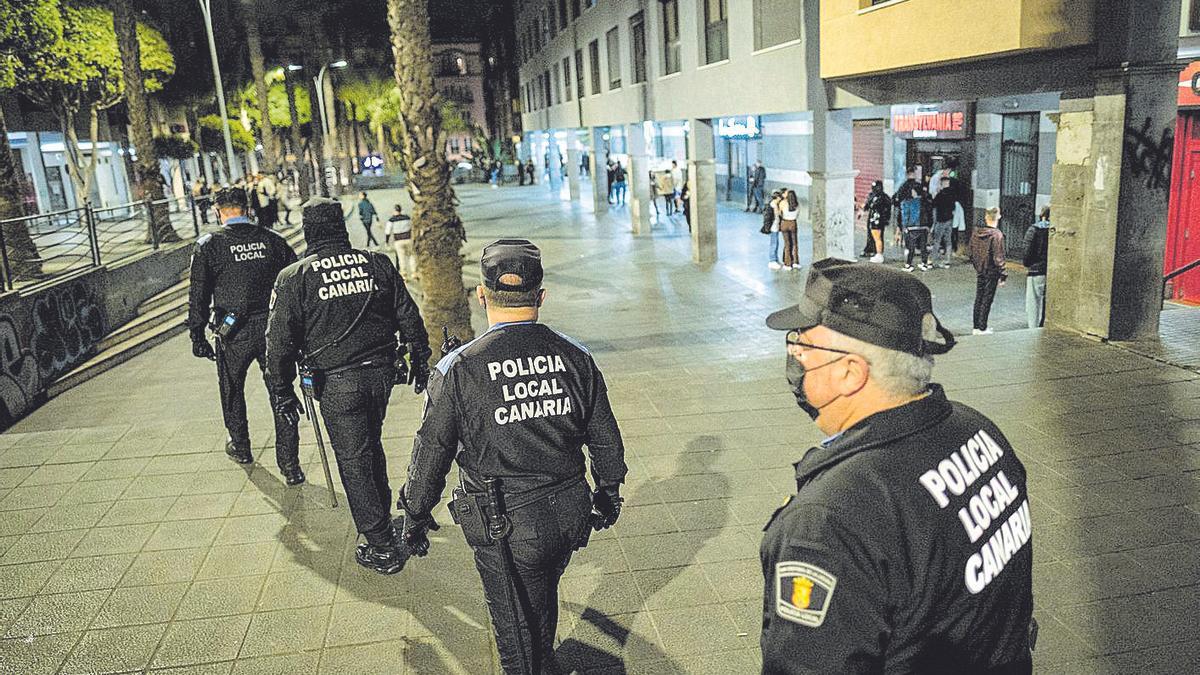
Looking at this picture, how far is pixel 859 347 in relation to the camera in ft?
6.83

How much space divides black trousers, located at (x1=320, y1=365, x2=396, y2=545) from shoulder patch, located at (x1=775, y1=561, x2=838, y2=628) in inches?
139

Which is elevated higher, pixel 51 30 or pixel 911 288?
pixel 51 30

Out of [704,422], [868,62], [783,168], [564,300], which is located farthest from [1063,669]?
[783,168]

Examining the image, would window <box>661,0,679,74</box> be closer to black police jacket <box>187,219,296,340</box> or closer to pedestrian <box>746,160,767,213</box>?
pedestrian <box>746,160,767,213</box>

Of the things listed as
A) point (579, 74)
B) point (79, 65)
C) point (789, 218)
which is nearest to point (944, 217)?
point (789, 218)

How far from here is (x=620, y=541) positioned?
210 inches

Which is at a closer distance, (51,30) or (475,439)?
(475,439)

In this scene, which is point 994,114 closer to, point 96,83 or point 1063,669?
point 1063,669

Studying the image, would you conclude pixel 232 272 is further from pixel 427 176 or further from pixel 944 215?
pixel 944 215

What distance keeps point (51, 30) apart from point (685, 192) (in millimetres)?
18268

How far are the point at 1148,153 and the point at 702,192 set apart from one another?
11228 millimetres

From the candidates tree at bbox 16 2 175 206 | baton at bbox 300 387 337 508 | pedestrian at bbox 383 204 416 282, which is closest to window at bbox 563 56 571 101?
tree at bbox 16 2 175 206

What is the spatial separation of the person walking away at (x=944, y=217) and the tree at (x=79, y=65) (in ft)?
67.9

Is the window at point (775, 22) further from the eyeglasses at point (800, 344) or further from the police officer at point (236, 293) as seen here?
the eyeglasses at point (800, 344)
